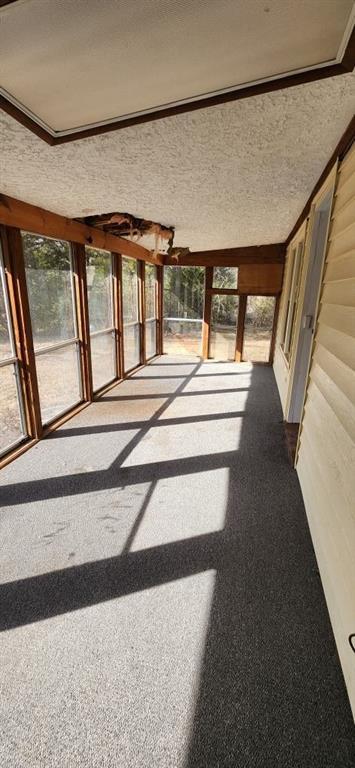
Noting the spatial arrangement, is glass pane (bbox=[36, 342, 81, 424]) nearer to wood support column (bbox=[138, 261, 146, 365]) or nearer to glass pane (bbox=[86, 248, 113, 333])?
glass pane (bbox=[86, 248, 113, 333])

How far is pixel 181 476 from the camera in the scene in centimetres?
268

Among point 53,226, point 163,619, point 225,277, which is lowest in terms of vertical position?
point 163,619

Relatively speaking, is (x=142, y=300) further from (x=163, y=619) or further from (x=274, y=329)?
(x=163, y=619)

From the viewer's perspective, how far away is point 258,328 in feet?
21.8

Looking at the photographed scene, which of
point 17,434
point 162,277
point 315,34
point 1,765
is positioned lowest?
point 1,765

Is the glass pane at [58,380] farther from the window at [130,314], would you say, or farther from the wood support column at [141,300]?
the wood support column at [141,300]

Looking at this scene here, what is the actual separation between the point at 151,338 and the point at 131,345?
47.5 inches

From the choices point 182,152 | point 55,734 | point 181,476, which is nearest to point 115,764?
point 55,734

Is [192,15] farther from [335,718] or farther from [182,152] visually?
[335,718]

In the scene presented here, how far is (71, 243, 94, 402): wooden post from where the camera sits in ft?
12.2

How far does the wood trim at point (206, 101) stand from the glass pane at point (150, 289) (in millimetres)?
4770

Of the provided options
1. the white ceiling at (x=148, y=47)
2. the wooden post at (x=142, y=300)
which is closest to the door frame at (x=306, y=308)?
the white ceiling at (x=148, y=47)

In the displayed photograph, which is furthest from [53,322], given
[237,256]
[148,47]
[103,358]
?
[237,256]

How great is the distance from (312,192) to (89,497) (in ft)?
10.7
